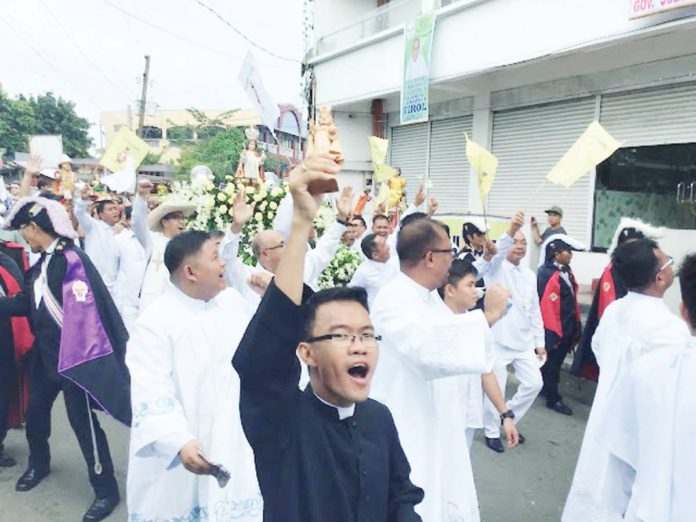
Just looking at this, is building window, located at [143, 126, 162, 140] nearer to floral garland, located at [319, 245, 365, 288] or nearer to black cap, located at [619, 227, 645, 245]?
floral garland, located at [319, 245, 365, 288]

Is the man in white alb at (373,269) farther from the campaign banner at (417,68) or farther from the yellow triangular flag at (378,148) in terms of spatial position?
the campaign banner at (417,68)

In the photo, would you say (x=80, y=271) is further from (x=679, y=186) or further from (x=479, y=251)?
(x=679, y=186)

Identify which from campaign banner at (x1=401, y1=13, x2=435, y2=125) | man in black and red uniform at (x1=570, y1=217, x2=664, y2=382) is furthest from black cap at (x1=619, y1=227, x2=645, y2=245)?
campaign banner at (x1=401, y1=13, x2=435, y2=125)

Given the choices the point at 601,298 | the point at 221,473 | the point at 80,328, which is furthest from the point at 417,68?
the point at 221,473

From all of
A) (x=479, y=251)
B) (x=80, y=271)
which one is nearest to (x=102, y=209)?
(x=80, y=271)

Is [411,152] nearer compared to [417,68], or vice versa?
[417,68]

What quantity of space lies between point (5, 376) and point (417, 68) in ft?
31.3

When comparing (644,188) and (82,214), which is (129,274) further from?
(644,188)

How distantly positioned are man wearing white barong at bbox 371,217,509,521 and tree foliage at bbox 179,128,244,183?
26.5 meters

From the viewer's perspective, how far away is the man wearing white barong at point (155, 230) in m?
4.91

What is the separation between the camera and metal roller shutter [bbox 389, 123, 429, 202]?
571 inches

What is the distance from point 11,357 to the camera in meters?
4.79

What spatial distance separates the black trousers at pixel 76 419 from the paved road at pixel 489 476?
24 centimetres

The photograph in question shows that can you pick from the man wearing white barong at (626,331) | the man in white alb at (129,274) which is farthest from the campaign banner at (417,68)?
the man wearing white barong at (626,331)
